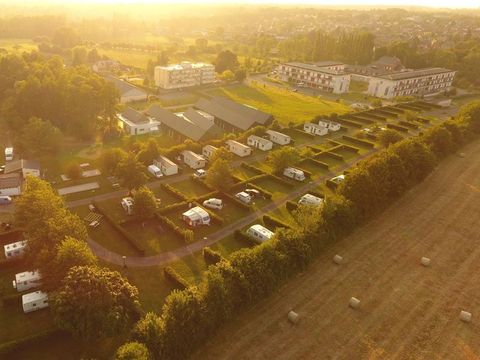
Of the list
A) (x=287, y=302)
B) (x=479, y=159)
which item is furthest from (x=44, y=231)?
(x=479, y=159)

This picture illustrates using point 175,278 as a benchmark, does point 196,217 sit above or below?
above

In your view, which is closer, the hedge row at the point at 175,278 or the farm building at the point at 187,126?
the hedge row at the point at 175,278

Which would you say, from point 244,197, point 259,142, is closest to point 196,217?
point 244,197

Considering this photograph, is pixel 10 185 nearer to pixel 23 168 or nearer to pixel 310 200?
pixel 23 168

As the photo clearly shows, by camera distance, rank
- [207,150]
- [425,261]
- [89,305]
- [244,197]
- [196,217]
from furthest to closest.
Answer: [207,150], [244,197], [196,217], [425,261], [89,305]

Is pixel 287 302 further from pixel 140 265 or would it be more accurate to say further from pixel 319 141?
pixel 319 141

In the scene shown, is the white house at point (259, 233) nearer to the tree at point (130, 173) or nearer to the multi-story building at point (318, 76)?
the tree at point (130, 173)

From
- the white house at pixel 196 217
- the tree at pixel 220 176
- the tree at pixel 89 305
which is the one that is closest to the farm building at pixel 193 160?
the tree at pixel 220 176
